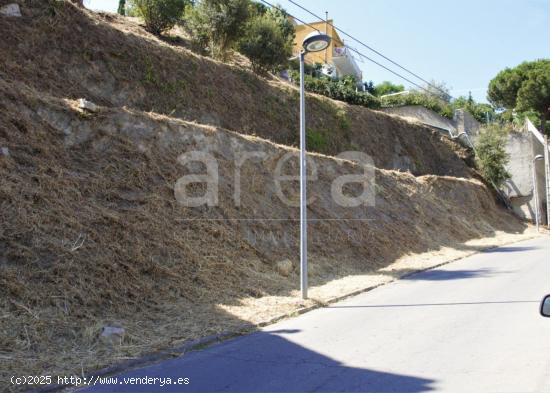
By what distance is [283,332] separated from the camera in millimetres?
7977

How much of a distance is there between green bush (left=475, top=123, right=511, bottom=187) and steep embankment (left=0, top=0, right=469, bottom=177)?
12795mm

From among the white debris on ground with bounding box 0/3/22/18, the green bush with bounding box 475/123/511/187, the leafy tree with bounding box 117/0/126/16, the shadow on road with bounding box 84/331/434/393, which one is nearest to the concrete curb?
the shadow on road with bounding box 84/331/434/393

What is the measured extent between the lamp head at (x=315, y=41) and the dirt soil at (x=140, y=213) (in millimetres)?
4522

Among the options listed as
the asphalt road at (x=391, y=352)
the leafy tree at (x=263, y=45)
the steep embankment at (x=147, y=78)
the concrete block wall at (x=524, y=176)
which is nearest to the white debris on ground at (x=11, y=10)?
the steep embankment at (x=147, y=78)

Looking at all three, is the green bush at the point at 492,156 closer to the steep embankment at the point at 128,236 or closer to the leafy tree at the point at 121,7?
the steep embankment at the point at 128,236

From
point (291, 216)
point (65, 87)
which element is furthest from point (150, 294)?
point (65, 87)

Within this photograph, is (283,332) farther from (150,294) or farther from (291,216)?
(291,216)

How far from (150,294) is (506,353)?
560cm

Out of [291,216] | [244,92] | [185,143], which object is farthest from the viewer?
[244,92]

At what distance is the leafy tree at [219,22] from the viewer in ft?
79.9

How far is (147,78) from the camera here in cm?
1719

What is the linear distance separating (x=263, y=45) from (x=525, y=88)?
30664 mm

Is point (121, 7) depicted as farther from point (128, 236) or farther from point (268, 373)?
point (268, 373)

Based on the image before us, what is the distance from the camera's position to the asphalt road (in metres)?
5.37
